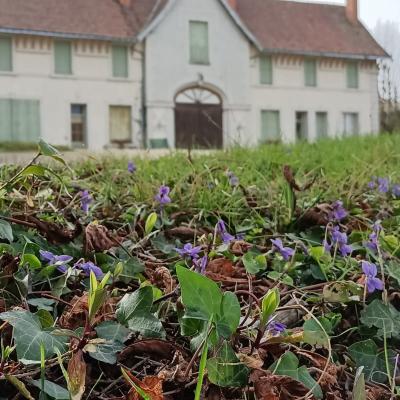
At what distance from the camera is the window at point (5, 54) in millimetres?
19141

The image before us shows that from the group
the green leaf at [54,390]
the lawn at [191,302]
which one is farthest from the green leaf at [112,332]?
the green leaf at [54,390]

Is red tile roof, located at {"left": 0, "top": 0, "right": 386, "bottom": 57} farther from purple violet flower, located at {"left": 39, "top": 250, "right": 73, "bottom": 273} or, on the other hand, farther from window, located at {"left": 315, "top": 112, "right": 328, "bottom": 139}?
purple violet flower, located at {"left": 39, "top": 250, "right": 73, "bottom": 273}

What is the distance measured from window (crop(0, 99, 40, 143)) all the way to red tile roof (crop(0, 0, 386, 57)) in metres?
2.18

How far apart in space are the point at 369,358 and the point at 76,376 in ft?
1.52

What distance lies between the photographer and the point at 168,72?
20562 mm

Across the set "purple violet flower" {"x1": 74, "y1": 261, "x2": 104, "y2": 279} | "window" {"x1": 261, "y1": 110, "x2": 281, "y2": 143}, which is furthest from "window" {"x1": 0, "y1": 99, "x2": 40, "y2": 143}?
"purple violet flower" {"x1": 74, "y1": 261, "x2": 104, "y2": 279}

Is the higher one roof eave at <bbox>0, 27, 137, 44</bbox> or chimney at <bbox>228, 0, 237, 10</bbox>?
chimney at <bbox>228, 0, 237, 10</bbox>

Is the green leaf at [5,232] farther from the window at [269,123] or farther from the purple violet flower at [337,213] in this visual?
the window at [269,123]

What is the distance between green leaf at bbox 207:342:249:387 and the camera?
77 centimetres

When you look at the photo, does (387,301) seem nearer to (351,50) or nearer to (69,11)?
(69,11)

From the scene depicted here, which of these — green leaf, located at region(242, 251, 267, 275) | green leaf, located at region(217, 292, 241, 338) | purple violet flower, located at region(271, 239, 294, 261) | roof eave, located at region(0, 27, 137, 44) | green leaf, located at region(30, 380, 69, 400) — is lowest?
green leaf, located at region(30, 380, 69, 400)

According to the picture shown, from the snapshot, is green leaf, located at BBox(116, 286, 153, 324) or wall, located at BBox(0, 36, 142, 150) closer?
green leaf, located at BBox(116, 286, 153, 324)

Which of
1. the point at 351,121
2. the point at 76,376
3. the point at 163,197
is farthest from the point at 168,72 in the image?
the point at 76,376

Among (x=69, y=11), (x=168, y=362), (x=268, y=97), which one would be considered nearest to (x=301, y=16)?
(x=268, y=97)
